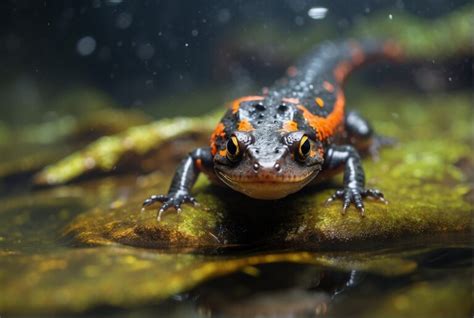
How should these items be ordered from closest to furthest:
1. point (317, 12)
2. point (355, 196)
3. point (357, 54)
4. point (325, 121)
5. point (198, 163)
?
1. point (355, 196)
2. point (198, 163)
3. point (325, 121)
4. point (317, 12)
5. point (357, 54)

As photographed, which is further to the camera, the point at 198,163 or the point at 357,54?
the point at 357,54

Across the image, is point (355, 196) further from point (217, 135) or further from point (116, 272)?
point (116, 272)

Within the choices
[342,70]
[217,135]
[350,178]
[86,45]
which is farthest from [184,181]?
[86,45]

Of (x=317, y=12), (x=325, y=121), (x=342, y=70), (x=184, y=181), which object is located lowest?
(x=342, y=70)

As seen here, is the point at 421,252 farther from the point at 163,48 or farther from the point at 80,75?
the point at 80,75

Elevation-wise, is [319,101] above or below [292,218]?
above

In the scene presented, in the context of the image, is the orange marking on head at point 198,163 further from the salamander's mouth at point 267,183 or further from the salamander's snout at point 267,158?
the salamander's snout at point 267,158

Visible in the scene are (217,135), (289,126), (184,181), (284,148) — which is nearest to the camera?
(284,148)
